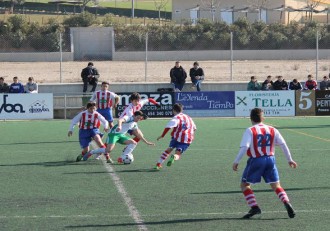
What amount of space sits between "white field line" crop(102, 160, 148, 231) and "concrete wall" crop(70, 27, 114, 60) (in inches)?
1146

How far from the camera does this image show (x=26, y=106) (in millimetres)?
31844

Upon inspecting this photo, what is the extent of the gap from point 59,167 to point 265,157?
675 cm

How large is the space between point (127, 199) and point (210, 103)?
20.1 m

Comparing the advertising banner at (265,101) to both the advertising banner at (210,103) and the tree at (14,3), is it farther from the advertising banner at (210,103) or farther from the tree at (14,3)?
the tree at (14,3)

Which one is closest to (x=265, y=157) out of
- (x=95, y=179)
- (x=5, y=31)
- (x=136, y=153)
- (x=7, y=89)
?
(x=95, y=179)

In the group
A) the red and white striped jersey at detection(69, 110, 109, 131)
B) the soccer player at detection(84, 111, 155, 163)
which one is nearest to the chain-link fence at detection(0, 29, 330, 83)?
the red and white striped jersey at detection(69, 110, 109, 131)

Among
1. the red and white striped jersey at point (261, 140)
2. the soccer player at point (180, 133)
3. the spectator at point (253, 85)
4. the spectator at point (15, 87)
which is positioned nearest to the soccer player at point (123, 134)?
the soccer player at point (180, 133)

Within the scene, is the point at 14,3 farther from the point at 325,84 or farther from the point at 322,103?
the point at 322,103

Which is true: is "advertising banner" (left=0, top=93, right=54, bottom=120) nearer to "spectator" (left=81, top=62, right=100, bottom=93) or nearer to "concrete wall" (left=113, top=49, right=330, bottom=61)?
"spectator" (left=81, top=62, right=100, bottom=93)

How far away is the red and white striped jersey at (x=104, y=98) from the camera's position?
22891 mm

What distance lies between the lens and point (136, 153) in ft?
65.6

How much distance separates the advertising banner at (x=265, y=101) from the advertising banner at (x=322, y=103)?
953mm

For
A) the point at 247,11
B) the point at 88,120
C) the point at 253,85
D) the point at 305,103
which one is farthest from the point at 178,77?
the point at 247,11

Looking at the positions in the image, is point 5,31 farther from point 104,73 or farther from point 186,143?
point 186,143
